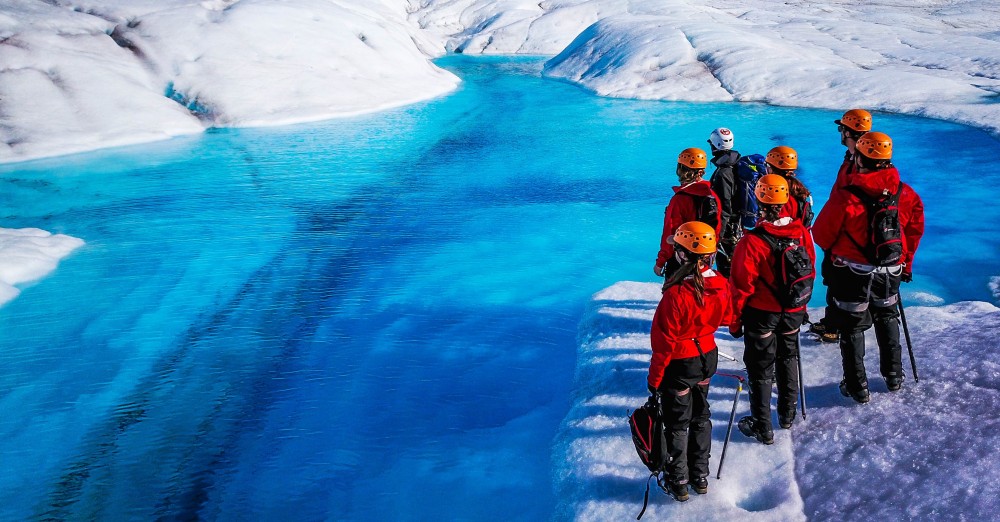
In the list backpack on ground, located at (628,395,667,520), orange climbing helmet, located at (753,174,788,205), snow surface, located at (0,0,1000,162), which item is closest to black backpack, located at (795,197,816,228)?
orange climbing helmet, located at (753,174,788,205)

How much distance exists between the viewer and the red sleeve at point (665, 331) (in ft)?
12.5

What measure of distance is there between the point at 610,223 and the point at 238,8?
1812cm

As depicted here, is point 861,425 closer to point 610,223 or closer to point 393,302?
point 393,302

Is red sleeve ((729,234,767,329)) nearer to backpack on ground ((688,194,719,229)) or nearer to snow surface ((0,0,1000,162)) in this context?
backpack on ground ((688,194,719,229))

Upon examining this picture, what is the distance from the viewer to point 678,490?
161 inches

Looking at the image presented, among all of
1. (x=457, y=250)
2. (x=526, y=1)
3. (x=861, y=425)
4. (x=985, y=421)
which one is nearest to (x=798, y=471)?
(x=861, y=425)

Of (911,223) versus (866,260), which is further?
(911,223)

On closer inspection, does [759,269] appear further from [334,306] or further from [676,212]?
[334,306]

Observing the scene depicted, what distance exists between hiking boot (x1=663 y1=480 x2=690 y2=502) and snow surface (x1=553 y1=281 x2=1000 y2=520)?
0.16 ft

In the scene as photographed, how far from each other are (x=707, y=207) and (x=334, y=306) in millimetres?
5084

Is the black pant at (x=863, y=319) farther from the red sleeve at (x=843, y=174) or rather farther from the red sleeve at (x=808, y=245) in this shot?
the red sleeve at (x=843, y=174)

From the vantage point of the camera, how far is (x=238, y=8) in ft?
75.2

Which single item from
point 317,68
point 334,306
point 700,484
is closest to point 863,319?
point 700,484

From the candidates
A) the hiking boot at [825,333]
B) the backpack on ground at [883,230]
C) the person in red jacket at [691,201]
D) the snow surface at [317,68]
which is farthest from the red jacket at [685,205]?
the snow surface at [317,68]
